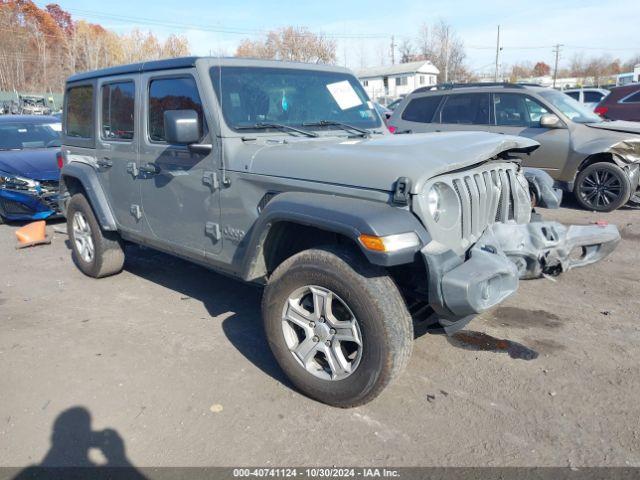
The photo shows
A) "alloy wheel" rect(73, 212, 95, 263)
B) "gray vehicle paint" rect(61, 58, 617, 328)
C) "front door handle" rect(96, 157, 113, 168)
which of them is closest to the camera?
"gray vehicle paint" rect(61, 58, 617, 328)

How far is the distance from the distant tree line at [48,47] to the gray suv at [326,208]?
52341mm

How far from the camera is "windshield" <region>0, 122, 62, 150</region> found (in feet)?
29.5

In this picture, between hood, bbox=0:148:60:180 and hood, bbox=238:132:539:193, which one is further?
hood, bbox=0:148:60:180

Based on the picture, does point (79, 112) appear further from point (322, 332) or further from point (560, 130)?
point (560, 130)

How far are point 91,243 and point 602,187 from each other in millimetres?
7187

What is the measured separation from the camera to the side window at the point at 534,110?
27.6 feet

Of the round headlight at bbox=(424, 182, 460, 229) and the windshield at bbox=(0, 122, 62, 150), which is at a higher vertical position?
the windshield at bbox=(0, 122, 62, 150)

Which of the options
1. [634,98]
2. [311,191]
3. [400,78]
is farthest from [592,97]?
[400,78]

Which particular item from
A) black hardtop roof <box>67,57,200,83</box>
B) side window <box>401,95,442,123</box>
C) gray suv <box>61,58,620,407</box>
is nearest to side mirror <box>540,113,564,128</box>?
side window <box>401,95,442,123</box>

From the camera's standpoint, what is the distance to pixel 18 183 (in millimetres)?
7773

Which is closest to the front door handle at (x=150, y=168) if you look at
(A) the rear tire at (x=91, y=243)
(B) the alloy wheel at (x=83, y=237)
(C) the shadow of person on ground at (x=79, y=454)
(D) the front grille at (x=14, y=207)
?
(A) the rear tire at (x=91, y=243)

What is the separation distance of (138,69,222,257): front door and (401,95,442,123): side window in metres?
6.08

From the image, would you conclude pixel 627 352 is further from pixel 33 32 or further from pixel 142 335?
pixel 33 32

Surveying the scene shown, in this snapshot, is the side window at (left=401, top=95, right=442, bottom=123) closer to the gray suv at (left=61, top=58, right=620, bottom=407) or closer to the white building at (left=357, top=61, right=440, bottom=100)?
the gray suv at (left=61, top=58, right=620, bottom=407)
